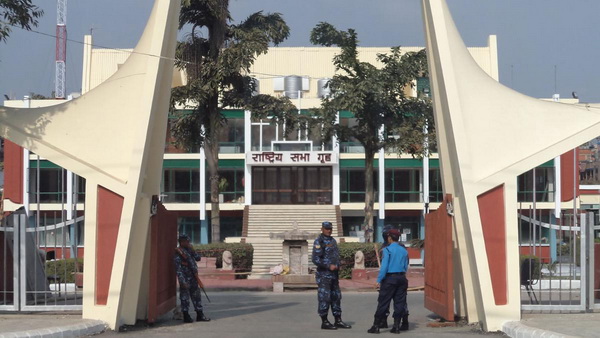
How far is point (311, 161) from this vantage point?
4934cm

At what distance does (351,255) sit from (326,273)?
16311mm

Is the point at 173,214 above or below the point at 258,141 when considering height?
below

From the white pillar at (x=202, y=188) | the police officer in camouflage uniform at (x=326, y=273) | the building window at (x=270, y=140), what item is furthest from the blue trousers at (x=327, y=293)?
the building window at (x=270, y=140)

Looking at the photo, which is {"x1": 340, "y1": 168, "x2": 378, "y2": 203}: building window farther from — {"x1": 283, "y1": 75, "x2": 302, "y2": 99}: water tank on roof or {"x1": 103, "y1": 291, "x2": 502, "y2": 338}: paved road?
{"x1": 103, "y1": 291, "x2": 502, "y2": 338}: paved road

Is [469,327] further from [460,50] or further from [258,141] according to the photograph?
[258,141]

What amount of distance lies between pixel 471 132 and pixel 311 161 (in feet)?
114

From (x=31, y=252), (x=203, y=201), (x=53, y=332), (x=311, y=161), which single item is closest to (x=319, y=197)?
(x=311, y=161)

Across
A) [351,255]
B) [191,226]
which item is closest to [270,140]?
[191,226]

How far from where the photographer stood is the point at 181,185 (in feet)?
163

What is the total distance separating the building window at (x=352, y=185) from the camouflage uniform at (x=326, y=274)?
35126 millimetres

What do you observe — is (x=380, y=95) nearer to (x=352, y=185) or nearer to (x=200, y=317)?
(x=200, y=317)

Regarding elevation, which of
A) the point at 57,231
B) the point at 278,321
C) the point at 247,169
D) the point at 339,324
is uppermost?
the point at 247,169

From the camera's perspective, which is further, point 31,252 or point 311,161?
point 311,161

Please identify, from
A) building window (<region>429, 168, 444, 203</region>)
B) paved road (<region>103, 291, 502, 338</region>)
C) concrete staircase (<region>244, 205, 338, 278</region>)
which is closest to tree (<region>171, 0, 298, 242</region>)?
paved road (<region>103, 291, 502, 338</region>)
